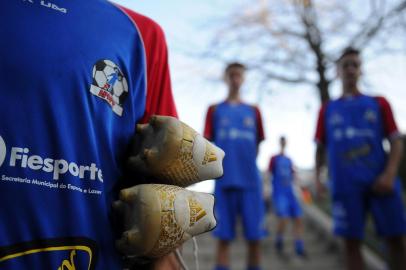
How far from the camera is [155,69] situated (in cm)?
120

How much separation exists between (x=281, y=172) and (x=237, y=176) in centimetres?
428

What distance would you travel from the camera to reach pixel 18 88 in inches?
35.0

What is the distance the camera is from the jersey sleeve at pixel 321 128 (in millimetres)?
3686

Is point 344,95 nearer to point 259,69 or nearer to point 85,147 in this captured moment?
point 85,147

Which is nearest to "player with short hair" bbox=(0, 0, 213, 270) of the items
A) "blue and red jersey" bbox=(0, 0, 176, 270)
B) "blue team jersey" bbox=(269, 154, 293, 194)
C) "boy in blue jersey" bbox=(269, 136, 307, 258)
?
"blue and red jersey" bbox=(0, 0, 176, 270)

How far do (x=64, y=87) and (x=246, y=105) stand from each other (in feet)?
11.0

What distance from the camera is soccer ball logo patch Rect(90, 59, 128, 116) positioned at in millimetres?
1000

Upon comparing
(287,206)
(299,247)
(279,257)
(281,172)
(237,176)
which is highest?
(237,176)

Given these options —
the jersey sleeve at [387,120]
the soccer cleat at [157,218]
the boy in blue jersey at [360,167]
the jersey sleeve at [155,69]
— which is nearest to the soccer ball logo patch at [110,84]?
the jersey sleeve at [155,69]

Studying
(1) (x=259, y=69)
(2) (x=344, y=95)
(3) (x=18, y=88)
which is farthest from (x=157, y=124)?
(1) (x=259, y=69)

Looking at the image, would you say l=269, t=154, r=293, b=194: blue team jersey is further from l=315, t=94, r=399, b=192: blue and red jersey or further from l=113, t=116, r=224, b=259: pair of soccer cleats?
l=113, t=116, r=224, b=259: pair of soccer cleats

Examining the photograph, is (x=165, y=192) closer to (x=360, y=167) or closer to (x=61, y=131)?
(x=61, y=131)

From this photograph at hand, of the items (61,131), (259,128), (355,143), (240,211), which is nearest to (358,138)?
(355,143)

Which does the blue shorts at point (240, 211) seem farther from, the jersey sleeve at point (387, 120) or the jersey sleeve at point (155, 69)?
the jersey sleeve at point (155, 69)
